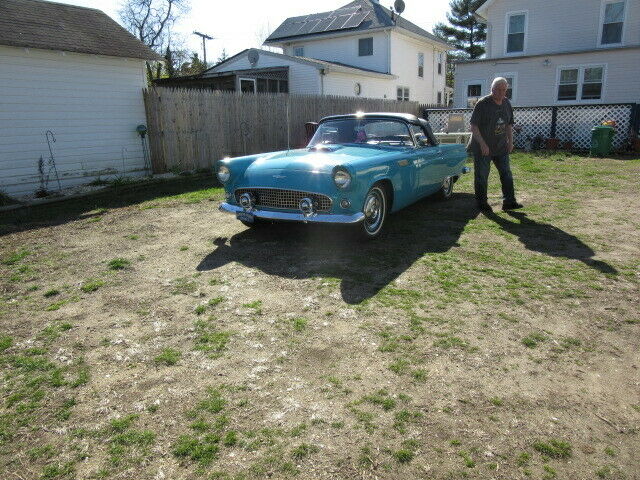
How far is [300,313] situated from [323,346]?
1.84 ft

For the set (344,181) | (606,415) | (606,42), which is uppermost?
(606,42)

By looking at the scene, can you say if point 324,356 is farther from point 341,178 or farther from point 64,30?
point 64,30

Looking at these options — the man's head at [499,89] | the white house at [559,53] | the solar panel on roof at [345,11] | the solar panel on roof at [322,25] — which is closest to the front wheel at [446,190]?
the man's head at [499,89]

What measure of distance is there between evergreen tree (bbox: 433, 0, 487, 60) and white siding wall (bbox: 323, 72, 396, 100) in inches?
885

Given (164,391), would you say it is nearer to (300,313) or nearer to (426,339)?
(300,313)

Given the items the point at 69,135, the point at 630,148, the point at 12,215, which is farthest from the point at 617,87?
the point at 12,215

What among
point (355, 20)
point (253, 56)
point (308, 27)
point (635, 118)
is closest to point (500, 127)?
point (635, 118)

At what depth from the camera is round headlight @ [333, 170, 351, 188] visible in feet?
15.8

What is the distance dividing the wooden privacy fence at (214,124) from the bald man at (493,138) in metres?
5.11

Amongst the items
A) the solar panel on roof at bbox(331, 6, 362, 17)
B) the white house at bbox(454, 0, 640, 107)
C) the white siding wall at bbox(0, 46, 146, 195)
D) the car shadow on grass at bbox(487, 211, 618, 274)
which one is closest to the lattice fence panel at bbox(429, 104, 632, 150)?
the white house at bbox(454, 0, 640, 107)

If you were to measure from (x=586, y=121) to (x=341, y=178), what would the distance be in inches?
569

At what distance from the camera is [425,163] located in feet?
21.1

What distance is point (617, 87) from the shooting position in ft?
61.6

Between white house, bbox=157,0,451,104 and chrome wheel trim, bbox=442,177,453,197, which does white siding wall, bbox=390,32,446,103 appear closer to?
white house, bbox=157,0,451,104
